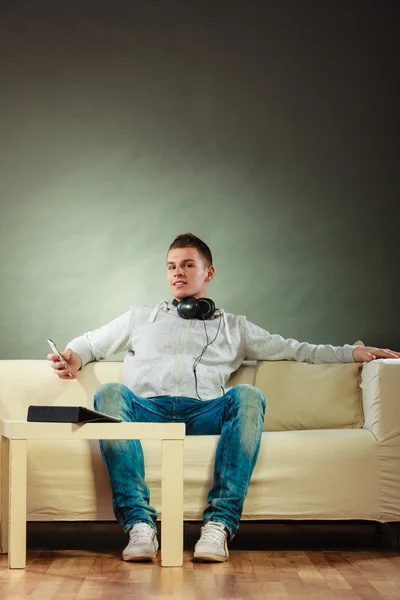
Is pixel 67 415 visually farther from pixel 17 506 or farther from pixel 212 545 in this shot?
pixel 212 545

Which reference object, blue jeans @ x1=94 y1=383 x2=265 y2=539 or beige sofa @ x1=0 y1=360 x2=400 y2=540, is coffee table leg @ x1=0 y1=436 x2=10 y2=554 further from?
blue jeans @ x1=94 y1=383 x2=265 y2=539

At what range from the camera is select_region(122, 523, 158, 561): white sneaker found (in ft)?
8.13

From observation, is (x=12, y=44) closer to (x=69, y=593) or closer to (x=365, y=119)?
(x=365, y=119)

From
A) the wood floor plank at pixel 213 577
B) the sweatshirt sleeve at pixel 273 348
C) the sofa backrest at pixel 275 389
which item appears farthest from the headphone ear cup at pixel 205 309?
the wood floor plank at pixel 213 577

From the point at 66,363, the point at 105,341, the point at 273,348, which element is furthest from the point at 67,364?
the point at 273,348

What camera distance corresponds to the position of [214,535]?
8.29 feet

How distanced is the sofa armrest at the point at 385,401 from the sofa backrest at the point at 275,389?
8.6 inches

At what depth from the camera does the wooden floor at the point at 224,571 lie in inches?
84.2

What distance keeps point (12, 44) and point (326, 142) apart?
1.48 metres

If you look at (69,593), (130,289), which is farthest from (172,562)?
(130,289)

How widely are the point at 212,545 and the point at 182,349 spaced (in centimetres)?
89

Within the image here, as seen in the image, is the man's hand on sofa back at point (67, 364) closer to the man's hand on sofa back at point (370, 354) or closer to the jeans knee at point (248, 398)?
the jeans knee at point (248, 398)

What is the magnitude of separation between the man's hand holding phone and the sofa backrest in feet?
0.23

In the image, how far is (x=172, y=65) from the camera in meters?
3.84
